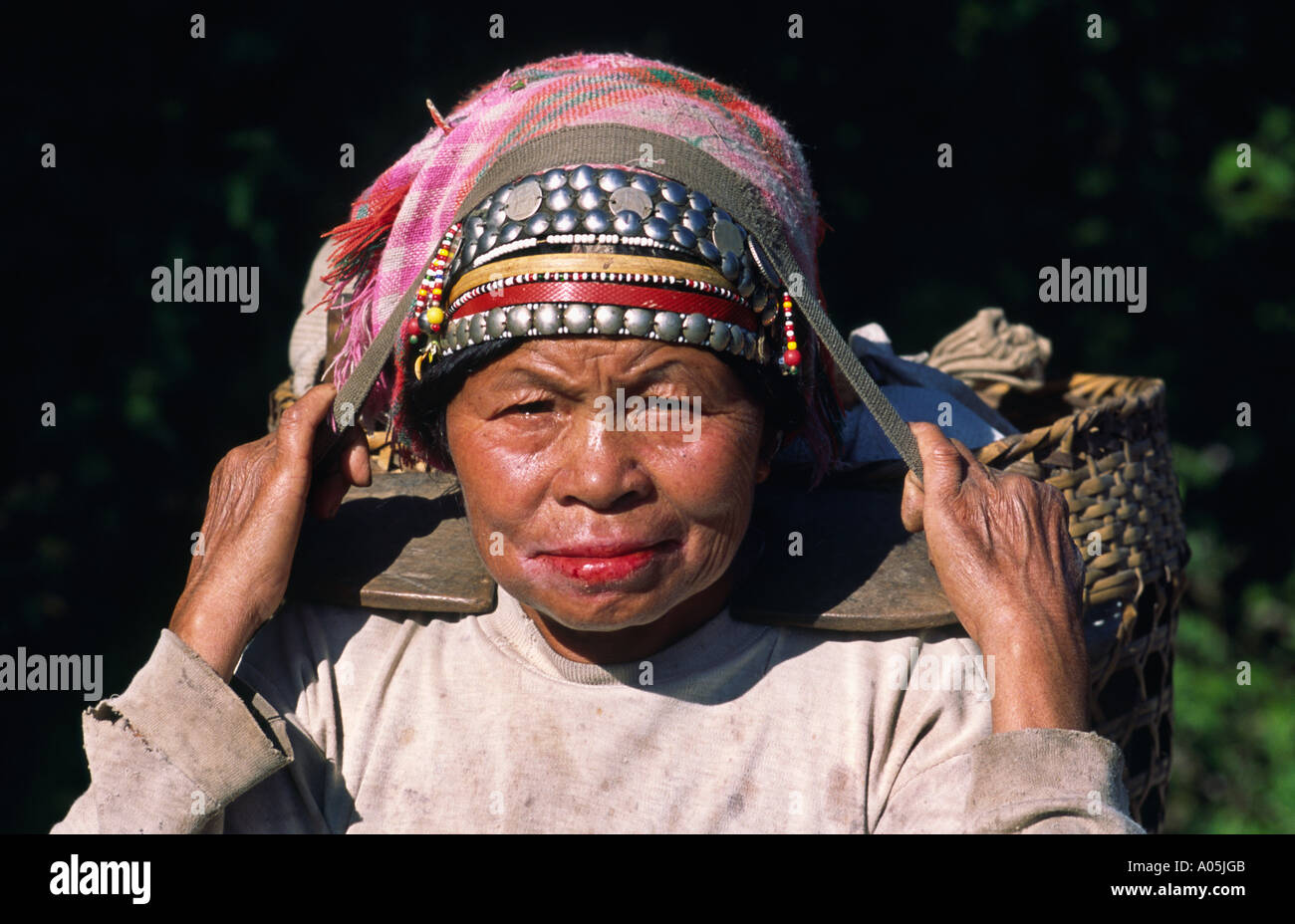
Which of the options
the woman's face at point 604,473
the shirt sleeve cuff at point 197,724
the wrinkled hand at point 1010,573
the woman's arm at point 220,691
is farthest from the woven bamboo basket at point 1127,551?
the shirt sleeve cuff at point 197,724

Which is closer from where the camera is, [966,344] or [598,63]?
[598,63]

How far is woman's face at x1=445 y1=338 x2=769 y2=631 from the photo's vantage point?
191 centimetres

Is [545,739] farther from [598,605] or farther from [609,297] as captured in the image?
[609,297]

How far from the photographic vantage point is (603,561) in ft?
6.38

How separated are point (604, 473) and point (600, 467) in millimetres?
10

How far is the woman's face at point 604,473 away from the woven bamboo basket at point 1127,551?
660mm

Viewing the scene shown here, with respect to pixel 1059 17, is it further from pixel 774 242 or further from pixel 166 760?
pixel 166 760

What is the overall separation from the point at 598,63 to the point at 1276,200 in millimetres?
3123

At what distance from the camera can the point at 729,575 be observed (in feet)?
7.42

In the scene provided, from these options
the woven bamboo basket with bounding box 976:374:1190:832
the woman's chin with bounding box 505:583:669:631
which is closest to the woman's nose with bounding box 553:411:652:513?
the woman's chin with bounding box 505:583:669:631

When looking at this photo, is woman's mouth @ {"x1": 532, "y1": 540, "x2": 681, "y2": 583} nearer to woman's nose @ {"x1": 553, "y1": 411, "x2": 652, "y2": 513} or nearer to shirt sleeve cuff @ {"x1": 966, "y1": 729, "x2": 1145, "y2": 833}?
woman's nose @ {"x1": 553, "y1": 411, "x2": 652, "y2": 513}

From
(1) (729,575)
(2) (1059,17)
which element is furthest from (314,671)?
(2) (1059,17)

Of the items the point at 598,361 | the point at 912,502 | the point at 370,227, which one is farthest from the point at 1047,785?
the point at 370,227

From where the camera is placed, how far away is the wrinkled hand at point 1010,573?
6.51ft
